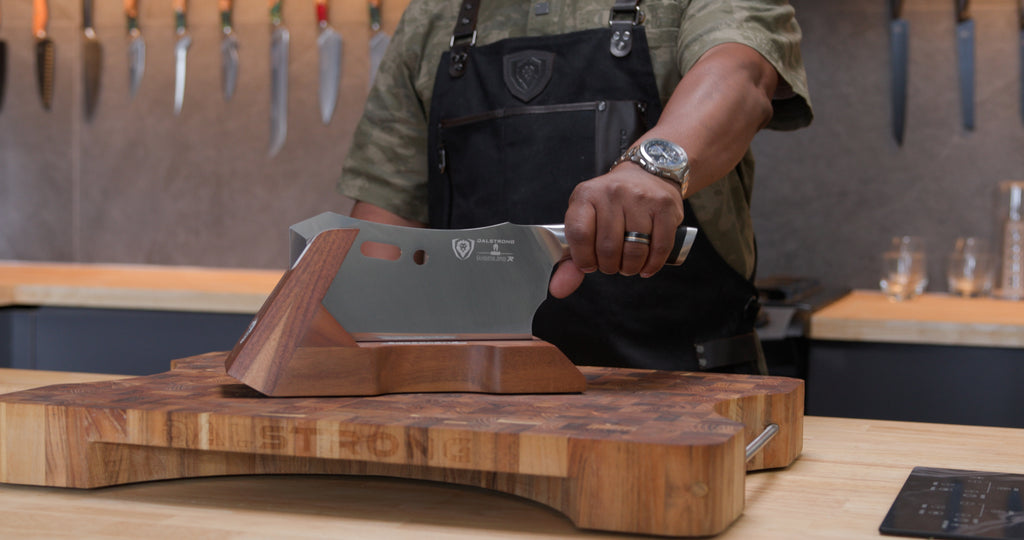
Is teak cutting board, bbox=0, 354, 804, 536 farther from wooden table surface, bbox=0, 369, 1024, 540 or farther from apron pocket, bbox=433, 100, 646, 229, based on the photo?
apron pocket, bbox=433, 100, 646, 229

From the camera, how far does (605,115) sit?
1217mm

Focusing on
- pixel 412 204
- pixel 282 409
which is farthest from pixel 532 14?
pixel 282 409

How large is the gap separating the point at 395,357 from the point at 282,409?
0.39 feet

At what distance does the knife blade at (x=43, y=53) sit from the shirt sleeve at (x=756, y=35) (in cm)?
203

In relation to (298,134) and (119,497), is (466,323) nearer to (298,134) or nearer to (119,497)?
(119,497)

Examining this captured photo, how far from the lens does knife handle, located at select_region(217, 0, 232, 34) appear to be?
251 centimetres

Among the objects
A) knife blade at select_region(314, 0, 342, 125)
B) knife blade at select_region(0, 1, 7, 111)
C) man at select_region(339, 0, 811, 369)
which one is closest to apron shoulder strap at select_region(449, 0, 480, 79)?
man at select_region(339, 0, 811, 369)

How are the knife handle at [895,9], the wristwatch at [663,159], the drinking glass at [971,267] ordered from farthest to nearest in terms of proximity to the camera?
the knife handle at [895,9] → the drinking glass at [971,267] → the wristwatch at [663,159]

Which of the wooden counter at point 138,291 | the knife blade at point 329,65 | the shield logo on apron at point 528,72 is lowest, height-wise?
the wooden counter at point 138,291

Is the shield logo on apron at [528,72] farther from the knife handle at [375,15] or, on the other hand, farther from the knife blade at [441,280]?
the knife handle at [375,15]

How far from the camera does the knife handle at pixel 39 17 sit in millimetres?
2637

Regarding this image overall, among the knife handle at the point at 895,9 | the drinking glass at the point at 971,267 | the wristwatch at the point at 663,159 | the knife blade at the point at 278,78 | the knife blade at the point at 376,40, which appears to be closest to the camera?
the wristwatch at the point at 663,159

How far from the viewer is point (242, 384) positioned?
0.84 meters

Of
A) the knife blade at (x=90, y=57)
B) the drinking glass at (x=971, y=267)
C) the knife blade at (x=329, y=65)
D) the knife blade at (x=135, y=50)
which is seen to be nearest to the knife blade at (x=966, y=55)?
the drinking glass at (x=971, y=267)
